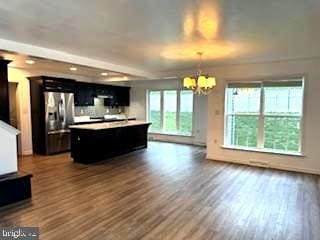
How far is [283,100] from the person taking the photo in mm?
5547

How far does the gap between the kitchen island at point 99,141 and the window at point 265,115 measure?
287 centimetres

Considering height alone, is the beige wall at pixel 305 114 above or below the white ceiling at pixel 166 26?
below

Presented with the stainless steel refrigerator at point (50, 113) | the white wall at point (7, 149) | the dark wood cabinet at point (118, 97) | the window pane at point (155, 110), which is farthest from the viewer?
the window pane at point (155, 110)

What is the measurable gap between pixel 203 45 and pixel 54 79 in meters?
4.72

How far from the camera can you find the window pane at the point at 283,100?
17.6ft

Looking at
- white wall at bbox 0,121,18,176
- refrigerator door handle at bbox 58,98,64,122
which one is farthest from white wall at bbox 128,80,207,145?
white wall at bbox 0,121,18,176

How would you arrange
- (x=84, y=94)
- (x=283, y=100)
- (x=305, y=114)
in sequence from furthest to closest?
1. (x=84, y=94)
2. (x=283, y=100)
3. (x=305, y=114)

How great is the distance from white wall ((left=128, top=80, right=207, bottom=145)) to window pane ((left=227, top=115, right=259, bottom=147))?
2.30m

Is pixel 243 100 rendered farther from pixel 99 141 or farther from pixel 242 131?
pixel 99 141

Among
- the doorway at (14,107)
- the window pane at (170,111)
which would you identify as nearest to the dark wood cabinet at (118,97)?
the window pane at (170,111)

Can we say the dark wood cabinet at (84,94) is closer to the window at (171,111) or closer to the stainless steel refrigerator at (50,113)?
the stainless steel refrigerator at (50,113)

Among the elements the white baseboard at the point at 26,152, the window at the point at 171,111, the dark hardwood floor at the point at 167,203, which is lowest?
the dark hardwood floor at the point at 167,203

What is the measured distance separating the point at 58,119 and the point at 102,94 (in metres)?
2.44

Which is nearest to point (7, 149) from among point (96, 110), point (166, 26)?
point (166, 26)
